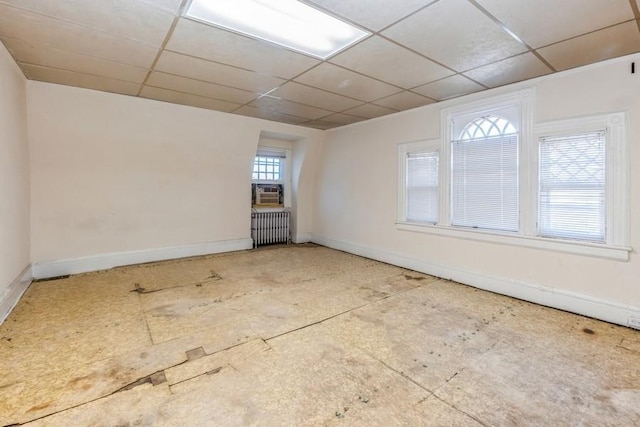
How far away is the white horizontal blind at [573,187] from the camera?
2857 mm

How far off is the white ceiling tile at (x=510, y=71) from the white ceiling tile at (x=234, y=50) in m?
1.70

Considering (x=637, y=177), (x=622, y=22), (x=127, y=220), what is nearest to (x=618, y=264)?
(x=637, y=177)

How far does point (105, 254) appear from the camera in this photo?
174 inches

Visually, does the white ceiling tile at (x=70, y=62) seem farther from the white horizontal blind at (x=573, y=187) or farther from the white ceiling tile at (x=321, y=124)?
the white horizontal blind at (x=573, y=187)

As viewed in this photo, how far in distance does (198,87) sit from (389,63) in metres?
2.31

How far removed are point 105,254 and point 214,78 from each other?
311 centimetres

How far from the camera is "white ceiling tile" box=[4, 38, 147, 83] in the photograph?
2.70 metres

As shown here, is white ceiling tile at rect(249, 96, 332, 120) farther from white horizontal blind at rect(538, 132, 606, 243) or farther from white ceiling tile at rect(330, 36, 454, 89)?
white horizontal blind at rect(538, 132, 606, 243)

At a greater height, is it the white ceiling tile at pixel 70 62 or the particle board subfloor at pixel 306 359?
the white ceiling tile at pixel 70 62

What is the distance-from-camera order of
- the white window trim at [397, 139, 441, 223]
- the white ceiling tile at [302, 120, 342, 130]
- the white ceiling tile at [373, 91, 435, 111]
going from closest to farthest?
the white ceiling tile at [373, 91, 435, 111] → the white window trim at [397, 139, 441, 223] → the white ceiling tile at [302, 120, 342, 130]

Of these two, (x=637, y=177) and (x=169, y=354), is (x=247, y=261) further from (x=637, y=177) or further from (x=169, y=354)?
(x=637, y=177)

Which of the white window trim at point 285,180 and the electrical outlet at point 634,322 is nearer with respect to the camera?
the electrical outlet at point 634,322

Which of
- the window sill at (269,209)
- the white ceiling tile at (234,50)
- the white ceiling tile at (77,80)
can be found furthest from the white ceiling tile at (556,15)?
the window sill at (269,209)

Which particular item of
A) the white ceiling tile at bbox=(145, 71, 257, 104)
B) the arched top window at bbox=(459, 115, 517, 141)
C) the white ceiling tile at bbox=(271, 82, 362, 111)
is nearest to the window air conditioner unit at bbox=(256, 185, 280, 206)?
the white ceiling tile at bbox=(145, 71, 257, 104)
